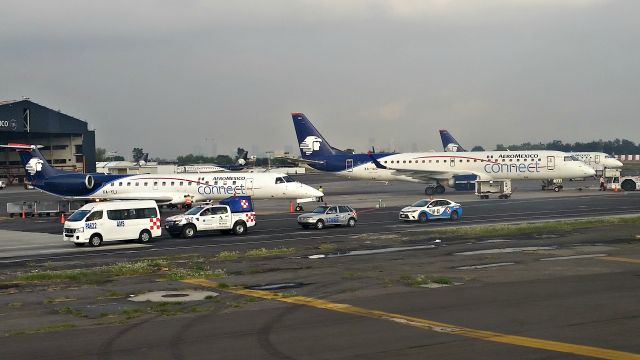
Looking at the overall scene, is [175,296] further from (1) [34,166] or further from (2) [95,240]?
(1) [34,166]

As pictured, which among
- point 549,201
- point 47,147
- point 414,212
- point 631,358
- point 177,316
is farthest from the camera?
point 47,147

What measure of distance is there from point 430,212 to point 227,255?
71.9ft

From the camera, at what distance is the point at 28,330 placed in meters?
17.8

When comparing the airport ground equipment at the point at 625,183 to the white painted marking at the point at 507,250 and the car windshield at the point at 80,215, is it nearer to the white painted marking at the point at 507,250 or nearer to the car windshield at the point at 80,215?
the white painted marking at the point at 507,250

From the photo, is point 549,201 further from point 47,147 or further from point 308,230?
point 47,147

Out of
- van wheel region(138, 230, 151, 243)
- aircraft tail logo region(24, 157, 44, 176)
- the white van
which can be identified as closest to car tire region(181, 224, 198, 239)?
the white van

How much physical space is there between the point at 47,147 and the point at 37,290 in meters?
114

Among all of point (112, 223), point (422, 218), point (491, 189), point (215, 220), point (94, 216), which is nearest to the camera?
point (94, 216)

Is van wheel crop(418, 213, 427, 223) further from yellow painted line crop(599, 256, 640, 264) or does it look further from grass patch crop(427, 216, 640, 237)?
yellow painted line crop(599, 256, 640, 264)

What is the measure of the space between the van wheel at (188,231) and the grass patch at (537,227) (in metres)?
14.8

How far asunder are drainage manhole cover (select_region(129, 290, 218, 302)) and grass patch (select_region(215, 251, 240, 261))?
902 cm

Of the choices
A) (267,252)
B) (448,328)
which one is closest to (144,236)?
(267,252)

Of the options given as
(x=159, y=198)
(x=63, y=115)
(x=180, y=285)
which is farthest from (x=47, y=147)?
(x=180, y=285)

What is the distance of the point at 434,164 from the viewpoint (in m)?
85.8
